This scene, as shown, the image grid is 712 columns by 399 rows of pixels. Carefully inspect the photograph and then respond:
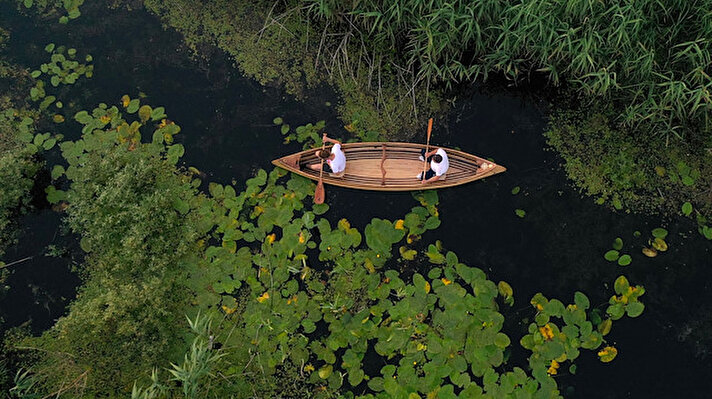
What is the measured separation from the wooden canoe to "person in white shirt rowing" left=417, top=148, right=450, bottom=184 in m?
0.05

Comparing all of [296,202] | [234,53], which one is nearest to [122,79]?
[234,53]

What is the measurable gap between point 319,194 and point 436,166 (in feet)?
3.83

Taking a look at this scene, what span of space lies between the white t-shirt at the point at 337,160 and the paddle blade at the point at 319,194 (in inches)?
7.4

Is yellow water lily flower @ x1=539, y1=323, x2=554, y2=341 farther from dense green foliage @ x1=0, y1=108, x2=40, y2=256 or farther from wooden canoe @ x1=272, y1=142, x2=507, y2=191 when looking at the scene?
dense green foliage @ x1=0, y1=108, x2=40, y2=256

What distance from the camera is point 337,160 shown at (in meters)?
4.56

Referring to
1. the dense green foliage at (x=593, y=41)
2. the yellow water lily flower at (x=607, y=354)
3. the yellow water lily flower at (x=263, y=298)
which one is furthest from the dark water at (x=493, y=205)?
the yellow water lily flower at (x=263, y=298)

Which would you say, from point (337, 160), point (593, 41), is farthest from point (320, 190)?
point (593, 41)

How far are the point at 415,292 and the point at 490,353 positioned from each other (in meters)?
0.83

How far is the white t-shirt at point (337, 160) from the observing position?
4547mm

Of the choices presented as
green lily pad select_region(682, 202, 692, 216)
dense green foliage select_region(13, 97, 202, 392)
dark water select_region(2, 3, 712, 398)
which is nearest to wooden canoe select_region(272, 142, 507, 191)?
dark water select_region(2, 3, 712, 398)

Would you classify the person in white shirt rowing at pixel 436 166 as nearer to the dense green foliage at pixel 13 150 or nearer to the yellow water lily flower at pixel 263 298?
the yellow water lily flower at pixel 263 298

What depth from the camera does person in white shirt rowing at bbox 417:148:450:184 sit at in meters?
4.51

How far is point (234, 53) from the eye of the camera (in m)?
5.48

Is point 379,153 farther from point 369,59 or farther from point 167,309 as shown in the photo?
point 167,309
